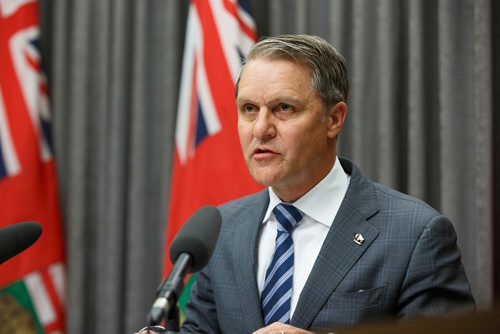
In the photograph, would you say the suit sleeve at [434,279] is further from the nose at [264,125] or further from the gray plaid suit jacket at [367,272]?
the nose at [264,125]

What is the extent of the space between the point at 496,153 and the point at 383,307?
138 centimetres

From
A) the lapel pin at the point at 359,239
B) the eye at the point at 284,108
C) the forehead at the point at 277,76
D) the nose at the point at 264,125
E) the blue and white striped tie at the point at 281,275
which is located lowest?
the blue and white striped tie at the point at 281,275

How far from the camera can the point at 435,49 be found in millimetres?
3121

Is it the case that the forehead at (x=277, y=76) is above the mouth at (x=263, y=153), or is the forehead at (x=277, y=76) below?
Answer: above

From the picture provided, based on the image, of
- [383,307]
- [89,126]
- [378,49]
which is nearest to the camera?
[383,307]

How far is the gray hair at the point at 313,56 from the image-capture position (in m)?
2.05

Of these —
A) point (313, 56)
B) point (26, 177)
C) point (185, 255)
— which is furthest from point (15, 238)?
point (26, 177)

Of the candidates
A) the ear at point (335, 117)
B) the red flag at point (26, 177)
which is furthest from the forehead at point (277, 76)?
the red flag at point (26, 177)

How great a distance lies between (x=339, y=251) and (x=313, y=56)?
0.57m

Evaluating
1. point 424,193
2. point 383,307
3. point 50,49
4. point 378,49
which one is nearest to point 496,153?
point 424,193

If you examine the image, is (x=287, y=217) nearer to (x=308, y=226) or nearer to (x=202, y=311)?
(x=308, y=226)

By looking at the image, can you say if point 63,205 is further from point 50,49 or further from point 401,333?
point 401,333

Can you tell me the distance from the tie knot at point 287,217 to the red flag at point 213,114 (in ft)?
3.01

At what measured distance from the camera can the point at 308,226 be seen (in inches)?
81.0
